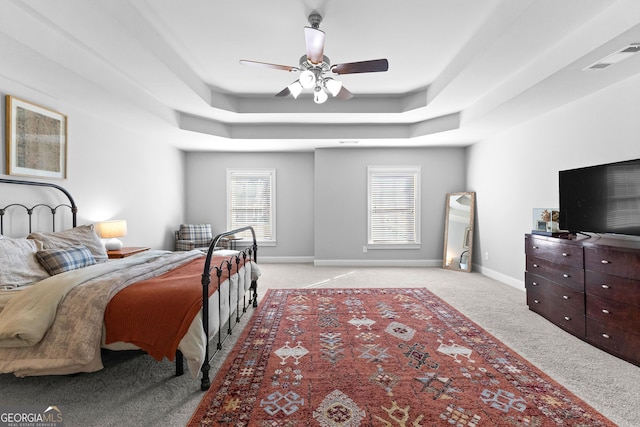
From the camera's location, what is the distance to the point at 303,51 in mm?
3463

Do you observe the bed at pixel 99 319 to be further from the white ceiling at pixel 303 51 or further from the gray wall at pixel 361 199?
the gray wall at pixel 361 199

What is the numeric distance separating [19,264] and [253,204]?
4566 mm

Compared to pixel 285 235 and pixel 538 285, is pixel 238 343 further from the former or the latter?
pixel 285 235

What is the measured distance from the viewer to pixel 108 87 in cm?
336

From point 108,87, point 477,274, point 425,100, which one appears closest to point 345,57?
point 425,100

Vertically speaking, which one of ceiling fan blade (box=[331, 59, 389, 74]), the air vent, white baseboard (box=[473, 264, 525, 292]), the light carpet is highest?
ceiling fan blade (box=[331, 59, 389, 74])

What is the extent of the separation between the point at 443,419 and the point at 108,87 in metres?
4.26

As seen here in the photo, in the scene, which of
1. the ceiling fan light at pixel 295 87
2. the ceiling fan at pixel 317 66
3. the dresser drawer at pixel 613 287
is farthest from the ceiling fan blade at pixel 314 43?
the dresser drawer at pixel 613 287

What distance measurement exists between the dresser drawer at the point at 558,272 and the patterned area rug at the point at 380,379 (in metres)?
0.99

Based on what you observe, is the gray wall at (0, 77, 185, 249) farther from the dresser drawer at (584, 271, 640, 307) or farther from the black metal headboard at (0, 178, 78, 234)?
the dresser drawer at (584, 271, 640, 307)

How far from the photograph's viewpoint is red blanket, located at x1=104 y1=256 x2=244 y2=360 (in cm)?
191

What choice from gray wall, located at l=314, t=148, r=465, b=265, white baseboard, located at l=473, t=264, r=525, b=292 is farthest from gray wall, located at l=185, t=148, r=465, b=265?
white baseboard, located at l=473, t=264, r=525, b=292

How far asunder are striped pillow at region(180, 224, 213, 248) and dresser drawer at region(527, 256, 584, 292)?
5.50 meters

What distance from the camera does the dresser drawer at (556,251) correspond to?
2971 millimetres
